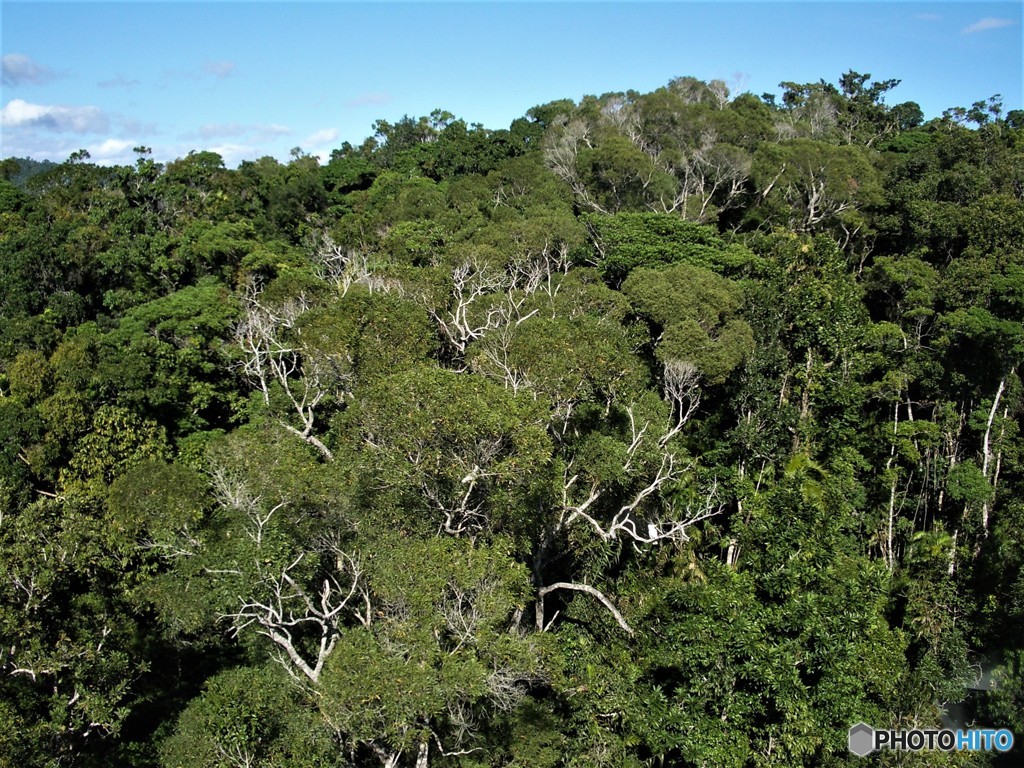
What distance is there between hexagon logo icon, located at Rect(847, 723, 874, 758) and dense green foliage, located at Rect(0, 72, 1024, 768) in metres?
0.23

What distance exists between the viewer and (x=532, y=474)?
12.5 meters

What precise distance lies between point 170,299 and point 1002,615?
25.1 meters

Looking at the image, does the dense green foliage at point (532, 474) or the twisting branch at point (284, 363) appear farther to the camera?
the twisting branch at point (284, 363)

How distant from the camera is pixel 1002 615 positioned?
690 inches

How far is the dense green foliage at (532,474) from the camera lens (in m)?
11.5

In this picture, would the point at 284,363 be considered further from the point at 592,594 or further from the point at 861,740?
the point at 861,740

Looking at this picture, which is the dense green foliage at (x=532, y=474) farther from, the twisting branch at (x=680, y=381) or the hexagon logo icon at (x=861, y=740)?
the hexagon logo icon at (x=861, y=740)

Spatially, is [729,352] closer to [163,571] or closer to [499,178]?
[163,571]

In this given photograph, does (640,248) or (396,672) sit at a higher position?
(640,248)

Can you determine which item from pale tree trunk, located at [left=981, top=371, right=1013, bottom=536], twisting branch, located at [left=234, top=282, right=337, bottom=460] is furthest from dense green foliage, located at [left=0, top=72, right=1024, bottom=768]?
twisting branch, located at [left=234, top=282, right=337, bottom=460]

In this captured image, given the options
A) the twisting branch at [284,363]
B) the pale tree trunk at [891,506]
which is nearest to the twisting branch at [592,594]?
the twisting branch at [284,363]

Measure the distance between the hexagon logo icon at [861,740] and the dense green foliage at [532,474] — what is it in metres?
0.23

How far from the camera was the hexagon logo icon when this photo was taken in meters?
11.6

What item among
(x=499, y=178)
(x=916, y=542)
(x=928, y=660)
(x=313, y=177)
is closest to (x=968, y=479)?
(x=916, y=542)
